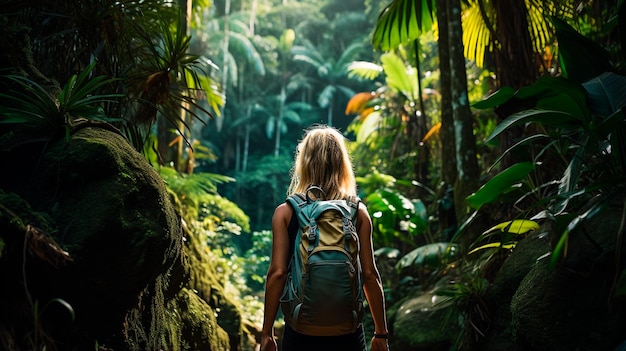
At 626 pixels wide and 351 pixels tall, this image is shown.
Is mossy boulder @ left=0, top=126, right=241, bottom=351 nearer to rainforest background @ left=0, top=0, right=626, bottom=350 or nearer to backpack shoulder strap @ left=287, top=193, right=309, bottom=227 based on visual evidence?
rainforest background @ left=0, top=0, right=626, bottom=350

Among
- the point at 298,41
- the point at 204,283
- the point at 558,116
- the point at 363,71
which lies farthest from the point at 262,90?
the point at 558,116

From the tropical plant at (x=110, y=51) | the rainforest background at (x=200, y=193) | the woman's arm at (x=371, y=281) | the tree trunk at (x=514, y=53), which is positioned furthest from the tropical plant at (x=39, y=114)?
the tree trunk at (x=514, y=53)

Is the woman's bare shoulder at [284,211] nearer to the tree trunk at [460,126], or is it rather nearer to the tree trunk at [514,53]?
the tree trunk at [514,53]

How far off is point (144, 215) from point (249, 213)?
30694mm

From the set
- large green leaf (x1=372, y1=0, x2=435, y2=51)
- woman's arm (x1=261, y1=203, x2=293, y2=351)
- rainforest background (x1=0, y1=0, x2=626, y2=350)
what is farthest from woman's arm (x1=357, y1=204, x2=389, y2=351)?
large green leaf (x1=372, y1=0, x2=435, y2=51)

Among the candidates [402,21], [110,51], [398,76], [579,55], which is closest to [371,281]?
[579,55]

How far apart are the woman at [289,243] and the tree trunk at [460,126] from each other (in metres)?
3.63

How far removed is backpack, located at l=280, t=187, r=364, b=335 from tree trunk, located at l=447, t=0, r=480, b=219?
3907 millimetres

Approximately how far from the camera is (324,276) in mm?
2285

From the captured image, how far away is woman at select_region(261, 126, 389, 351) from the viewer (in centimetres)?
238

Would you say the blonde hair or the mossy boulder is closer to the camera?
the mossy boulder

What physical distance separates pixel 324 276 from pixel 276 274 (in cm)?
26

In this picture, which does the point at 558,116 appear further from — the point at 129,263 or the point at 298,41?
the point at 298,41

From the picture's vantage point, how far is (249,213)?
33.1m
